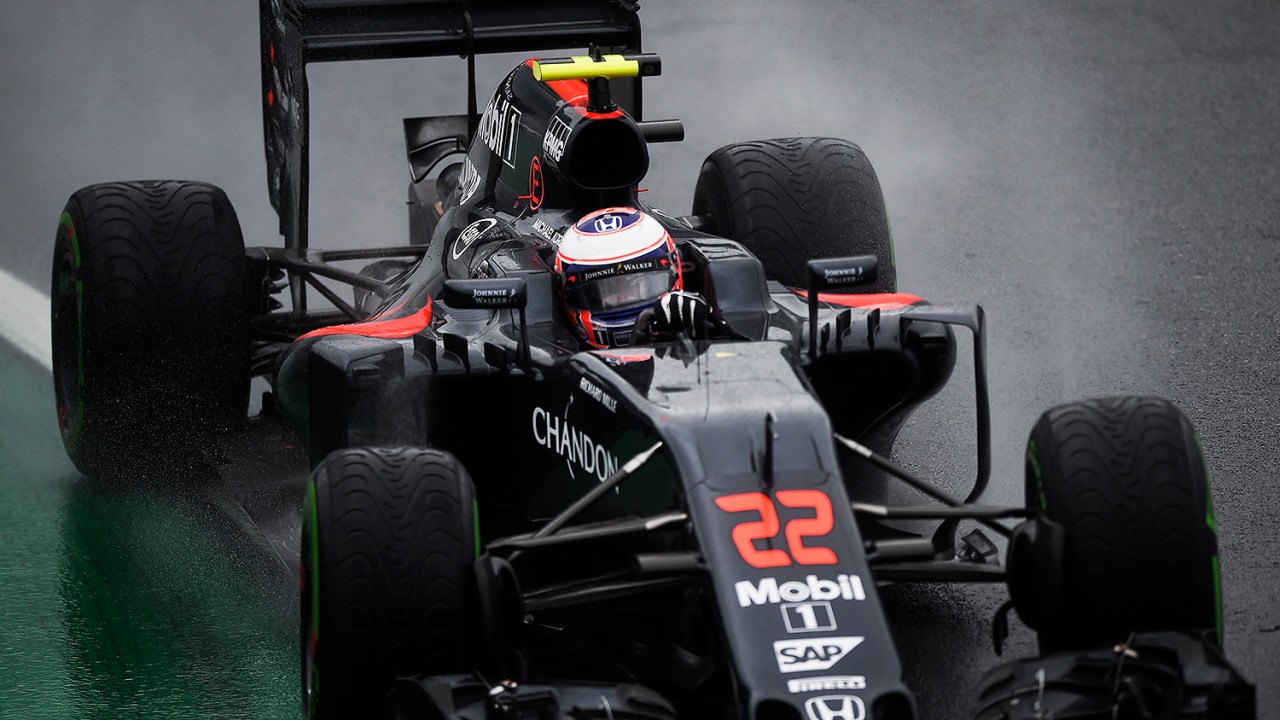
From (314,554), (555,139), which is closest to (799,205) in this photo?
(555,139)

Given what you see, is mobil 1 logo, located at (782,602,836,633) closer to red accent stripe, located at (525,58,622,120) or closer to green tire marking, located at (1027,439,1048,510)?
green tire marking, located at (1027,439,1048,510)

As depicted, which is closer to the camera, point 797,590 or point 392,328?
point 797,590

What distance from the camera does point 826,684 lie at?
4.20m

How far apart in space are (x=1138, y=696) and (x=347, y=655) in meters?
1.98

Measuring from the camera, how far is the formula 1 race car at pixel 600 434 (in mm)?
4398

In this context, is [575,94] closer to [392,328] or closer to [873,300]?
[392,328]

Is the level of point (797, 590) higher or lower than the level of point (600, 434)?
lower

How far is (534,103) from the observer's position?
7.25 m

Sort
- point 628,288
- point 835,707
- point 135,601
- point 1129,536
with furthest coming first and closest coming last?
point 135,601 → point 628,288 → point 1129,536 → point 835,707

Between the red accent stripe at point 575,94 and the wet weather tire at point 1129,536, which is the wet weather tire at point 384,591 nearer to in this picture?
the wet weather tire at point 1129,536

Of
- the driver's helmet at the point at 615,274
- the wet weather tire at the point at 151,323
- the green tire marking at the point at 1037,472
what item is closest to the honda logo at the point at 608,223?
the driver's helmet at the point at 615,274

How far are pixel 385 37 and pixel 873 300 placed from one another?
2.90 meters

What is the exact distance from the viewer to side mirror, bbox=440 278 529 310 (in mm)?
5500

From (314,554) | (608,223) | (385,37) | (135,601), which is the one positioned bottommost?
(135,601)
